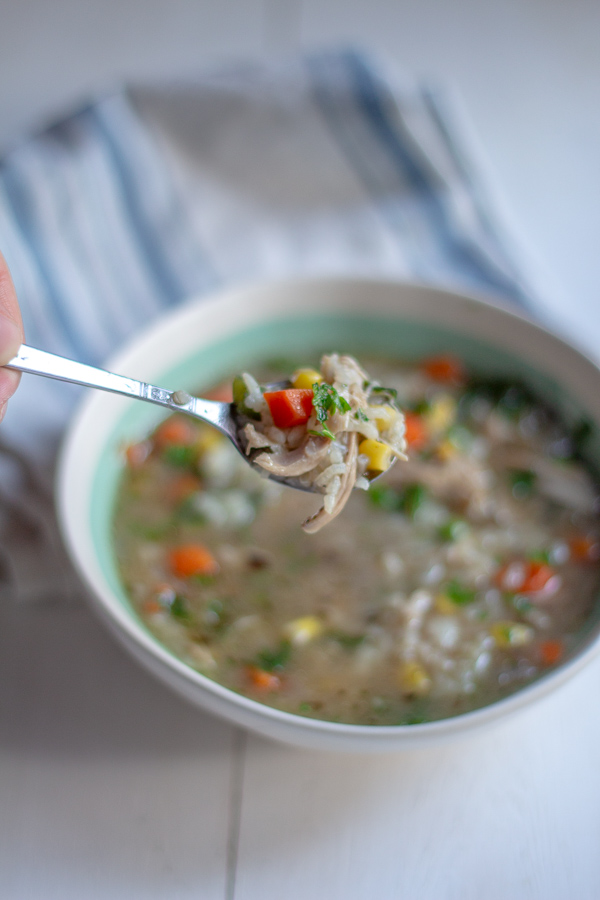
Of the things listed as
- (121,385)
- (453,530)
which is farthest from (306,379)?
(453,530)

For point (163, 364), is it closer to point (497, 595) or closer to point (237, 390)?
point (237, 390)

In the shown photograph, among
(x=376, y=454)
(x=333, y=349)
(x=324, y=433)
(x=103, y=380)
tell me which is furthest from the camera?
(x=333, y=349)

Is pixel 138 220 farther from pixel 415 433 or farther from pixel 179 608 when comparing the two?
pixel 179 608

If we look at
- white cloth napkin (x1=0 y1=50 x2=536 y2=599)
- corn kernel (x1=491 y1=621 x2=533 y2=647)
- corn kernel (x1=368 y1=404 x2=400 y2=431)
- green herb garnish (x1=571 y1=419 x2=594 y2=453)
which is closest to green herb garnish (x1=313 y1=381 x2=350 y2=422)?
corn kernel (x1=368 y1=404 x2=400 y2=431)

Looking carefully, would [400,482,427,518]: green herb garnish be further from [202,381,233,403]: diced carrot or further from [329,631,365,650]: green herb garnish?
[202,381,233,403]: diced carrot

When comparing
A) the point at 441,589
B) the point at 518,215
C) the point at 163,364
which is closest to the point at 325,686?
the point at 441,589

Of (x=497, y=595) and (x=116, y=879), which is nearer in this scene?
(x=116, y=879)
